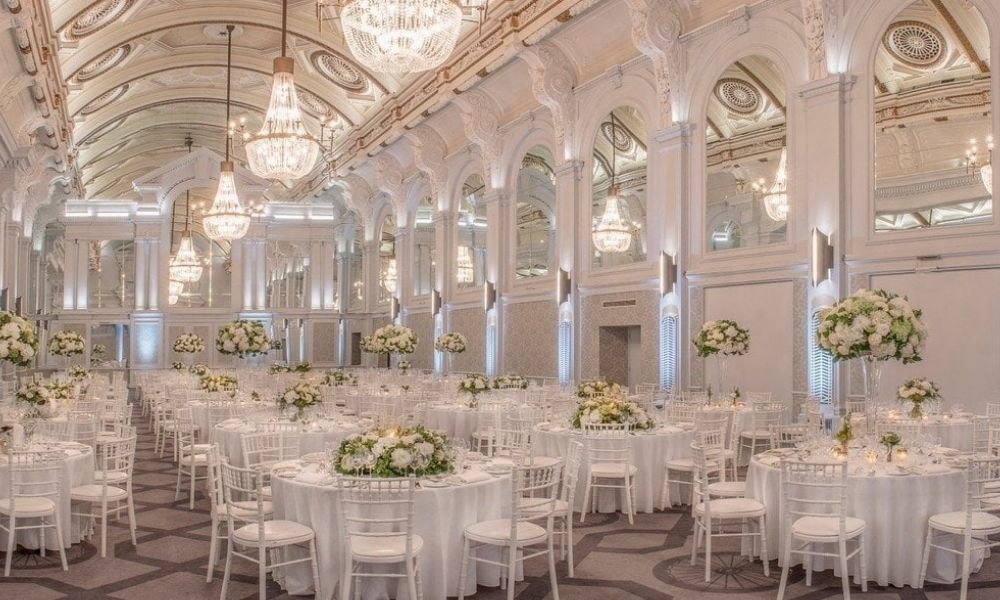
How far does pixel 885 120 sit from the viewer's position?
11180 millimetres

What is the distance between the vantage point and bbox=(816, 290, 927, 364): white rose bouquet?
6.83 metres

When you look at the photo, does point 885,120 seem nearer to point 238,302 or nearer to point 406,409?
point 406,409

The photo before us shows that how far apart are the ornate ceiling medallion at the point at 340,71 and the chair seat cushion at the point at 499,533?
17.2 m

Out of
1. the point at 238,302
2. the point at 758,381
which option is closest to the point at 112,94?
the point at 238,302

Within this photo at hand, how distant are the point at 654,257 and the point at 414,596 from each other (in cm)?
1000

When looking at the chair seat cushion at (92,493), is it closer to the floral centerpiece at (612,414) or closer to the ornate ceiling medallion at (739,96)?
the floral centerpiece at (612,414)

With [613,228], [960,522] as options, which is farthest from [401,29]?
[613,228]

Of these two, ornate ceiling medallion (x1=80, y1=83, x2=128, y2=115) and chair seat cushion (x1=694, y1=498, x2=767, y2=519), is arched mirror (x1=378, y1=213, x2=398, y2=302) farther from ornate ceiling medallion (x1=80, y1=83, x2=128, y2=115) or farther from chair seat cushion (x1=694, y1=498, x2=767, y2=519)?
chair seat cushion (x1=694, y1=498, x2=767, y2=519)

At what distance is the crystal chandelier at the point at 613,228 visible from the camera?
15117mm

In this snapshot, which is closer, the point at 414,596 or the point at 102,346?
the point at 414,596

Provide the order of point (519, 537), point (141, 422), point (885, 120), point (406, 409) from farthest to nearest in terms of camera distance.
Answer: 1. point (141, 422)
2. point (406, 409)
3. point (885, 120)
4. point (519, 537)

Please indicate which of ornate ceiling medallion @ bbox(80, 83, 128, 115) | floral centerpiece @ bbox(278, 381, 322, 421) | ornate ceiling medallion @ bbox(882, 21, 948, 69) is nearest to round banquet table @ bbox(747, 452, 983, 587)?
floral centerpiece @ bbox(278, 381, 322, 421)

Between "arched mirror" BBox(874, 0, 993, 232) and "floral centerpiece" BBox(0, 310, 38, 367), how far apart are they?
30.5ft

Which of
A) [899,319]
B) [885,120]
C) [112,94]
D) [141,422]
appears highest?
[112,94]
